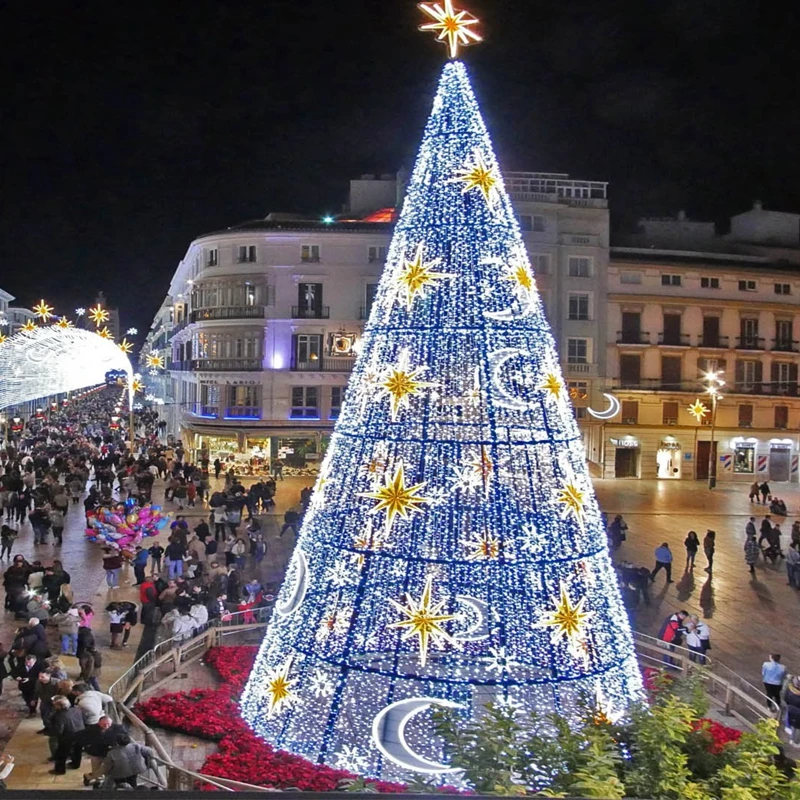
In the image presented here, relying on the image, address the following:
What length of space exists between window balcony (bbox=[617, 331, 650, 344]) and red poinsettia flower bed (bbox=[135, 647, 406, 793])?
3256 cm

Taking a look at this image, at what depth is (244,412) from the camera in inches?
1586

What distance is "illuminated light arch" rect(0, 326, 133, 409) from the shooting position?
3016 cm

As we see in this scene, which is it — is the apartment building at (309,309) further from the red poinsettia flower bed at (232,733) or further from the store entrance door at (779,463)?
the red poinsettia flower bed at (232,733)

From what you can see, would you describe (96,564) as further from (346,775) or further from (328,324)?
(328,324)

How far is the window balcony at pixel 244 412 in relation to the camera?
40084 mm

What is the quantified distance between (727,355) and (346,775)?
126ft

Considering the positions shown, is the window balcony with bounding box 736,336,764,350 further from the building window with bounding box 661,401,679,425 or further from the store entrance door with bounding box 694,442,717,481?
the store entrance door with bounding box 694,442,717,481

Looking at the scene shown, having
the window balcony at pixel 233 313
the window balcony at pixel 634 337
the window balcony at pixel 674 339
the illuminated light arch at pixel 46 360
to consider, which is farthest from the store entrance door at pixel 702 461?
the illuminated light arch at pixel 46 360

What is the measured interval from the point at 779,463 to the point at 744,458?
203 centimetres

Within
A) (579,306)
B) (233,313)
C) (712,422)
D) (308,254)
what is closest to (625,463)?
(712,422)

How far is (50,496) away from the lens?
23984 millimetres

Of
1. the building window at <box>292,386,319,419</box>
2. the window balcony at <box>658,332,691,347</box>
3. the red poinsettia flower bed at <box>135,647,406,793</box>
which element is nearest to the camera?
the red poinsettia flower bed at <box>135,647,406,793</box>

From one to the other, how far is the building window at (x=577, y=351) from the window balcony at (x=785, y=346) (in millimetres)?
9752

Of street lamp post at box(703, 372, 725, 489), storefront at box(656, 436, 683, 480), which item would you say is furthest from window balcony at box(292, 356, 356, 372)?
street lamp post at box(703, 372, 725, 489)
